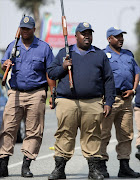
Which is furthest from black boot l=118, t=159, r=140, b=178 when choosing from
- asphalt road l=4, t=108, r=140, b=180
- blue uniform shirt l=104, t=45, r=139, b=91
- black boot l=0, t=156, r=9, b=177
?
black boot l=0, t=156, r=9, b=177

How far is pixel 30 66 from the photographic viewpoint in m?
8.87

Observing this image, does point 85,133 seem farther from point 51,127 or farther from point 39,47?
point 51,127

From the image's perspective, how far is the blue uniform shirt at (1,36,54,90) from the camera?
8.87 m

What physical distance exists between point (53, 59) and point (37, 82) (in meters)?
0.38

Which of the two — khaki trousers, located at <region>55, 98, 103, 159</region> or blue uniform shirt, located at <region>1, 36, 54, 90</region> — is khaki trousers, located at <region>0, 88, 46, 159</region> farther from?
khaki trousers, located at <region>55, 98, 103, 159</region>

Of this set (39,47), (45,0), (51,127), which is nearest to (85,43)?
(39,47)

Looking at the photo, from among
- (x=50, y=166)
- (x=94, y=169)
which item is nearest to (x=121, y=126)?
(x=94, y=169)

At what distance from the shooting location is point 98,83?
8.25 m

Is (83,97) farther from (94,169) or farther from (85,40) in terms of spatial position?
(94,169)

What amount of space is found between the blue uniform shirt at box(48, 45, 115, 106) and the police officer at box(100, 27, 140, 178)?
0.70m

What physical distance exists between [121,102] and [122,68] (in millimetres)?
473

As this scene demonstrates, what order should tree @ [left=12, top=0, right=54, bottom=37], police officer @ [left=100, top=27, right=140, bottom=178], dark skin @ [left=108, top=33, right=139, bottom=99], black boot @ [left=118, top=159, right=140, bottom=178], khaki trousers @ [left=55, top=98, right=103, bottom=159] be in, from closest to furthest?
khaki trousers @ [left=55, top=98, right=103, bottom=159] < black boot @ [left=118, top=159, right=140, bottom=178] < police officer @ [left=100, top=27, right=140, bottom=178] < dark skin @ [left=108, top=33, right=139, bottom=99] < tree @ [left=12, top=0, right=54, bottom=37]

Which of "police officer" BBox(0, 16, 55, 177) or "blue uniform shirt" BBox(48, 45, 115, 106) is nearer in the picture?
"blue uniform shirt" BBox(48, 45, 115, 106)

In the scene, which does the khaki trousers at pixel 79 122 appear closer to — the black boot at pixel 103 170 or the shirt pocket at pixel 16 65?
the black boot at pixel 103 170
